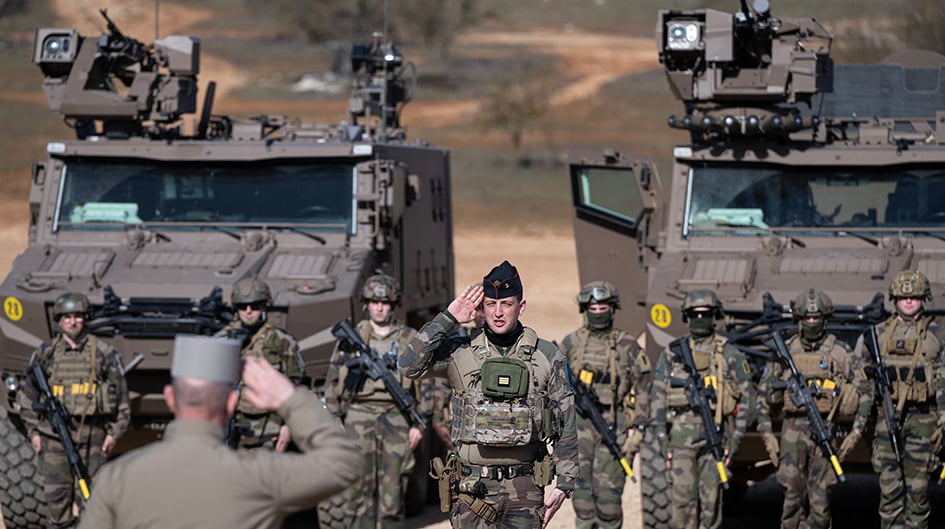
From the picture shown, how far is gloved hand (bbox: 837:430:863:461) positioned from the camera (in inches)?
370

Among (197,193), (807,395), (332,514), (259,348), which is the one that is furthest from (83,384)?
(807,395)

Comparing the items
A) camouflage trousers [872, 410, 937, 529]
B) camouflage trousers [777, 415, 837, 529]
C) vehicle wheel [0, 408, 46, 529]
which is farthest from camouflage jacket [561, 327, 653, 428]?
vehicle wheel [0, 408, 46, 529]

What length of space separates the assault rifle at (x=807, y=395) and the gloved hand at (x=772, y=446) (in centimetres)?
21

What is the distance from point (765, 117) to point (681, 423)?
7.76 ft

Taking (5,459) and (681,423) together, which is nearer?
(681,423)

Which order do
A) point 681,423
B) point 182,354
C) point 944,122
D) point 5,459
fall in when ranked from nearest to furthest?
point 182,354 → point 681,423 → point 5,459 → point 944,122

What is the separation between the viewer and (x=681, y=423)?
9.45m

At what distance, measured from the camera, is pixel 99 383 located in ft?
31.4

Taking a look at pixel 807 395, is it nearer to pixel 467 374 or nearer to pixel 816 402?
pixel 816 402

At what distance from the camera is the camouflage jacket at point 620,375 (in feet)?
31.8

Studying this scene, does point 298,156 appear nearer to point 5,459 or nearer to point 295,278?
point 295,278

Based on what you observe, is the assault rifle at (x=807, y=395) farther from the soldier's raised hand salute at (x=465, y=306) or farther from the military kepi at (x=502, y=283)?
the soldier's raised hand salute at (x=465, y=306)

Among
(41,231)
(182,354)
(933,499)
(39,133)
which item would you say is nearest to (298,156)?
(41,231)

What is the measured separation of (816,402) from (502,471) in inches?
119
